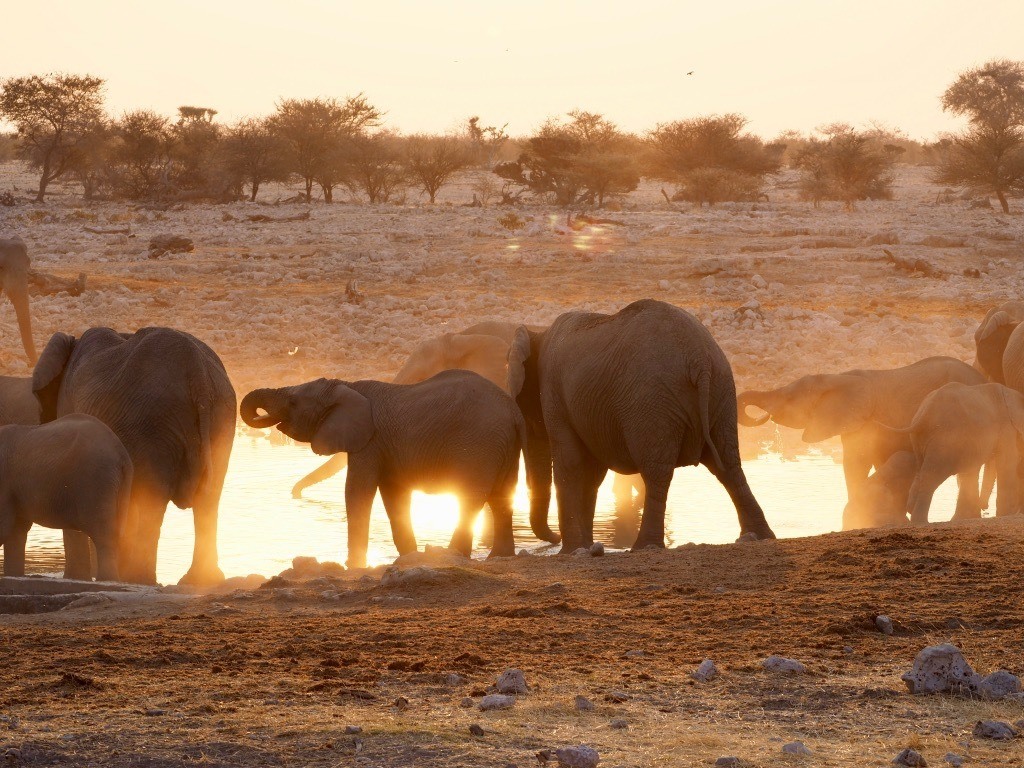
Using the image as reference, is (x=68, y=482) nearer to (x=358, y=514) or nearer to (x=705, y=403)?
(x=358, y=514)

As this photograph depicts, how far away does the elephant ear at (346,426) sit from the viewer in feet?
28.6

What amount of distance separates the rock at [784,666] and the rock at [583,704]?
67 cm

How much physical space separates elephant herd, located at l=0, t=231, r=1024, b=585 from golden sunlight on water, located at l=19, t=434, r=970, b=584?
2.03 ft

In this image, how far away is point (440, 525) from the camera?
34.4ft

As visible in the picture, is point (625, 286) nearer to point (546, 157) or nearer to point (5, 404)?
point (5, 404)

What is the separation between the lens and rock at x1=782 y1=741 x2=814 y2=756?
3922 millimetres

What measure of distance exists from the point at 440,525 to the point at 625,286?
443 inches

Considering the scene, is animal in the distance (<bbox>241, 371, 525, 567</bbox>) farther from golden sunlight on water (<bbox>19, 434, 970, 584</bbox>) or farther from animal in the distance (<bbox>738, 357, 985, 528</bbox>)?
animal in the distance (<bbox>738, 357, 985, 528</bbox>)

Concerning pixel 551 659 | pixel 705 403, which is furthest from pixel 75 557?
pixel 551 659

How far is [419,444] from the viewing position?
340 inches

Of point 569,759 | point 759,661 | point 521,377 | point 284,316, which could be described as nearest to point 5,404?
point 521,377

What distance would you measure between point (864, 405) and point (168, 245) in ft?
51.9

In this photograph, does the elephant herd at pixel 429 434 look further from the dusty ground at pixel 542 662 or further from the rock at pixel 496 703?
the rock at pixel 496 703

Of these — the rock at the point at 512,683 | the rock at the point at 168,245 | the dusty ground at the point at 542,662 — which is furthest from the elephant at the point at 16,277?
the rock at the point at 512,683
